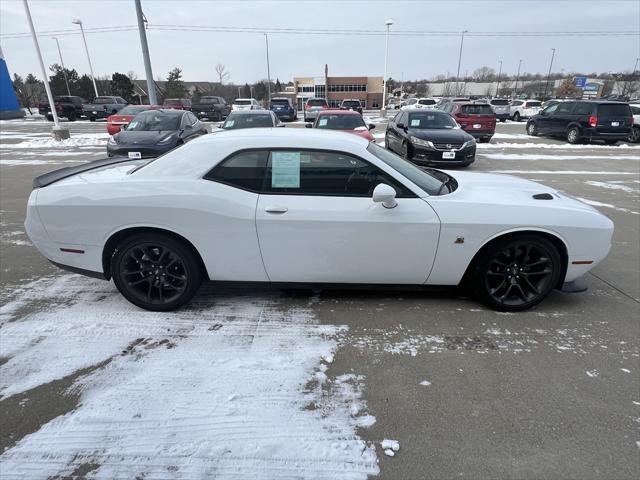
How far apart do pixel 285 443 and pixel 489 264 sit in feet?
7.00

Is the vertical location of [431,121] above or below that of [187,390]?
above

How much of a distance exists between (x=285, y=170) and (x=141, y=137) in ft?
23.2

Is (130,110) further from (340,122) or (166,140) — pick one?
(340,122)

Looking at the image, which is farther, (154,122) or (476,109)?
(476,109)

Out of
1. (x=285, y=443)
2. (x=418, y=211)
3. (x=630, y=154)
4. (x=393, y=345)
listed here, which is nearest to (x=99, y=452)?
(x=285, y=443)

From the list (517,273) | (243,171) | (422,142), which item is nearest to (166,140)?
(422,142)

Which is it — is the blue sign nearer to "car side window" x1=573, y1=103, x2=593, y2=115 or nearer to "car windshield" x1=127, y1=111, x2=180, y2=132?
"car side window" x1=573, y1=103, x2=593, y2=115

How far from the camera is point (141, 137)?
8.69m

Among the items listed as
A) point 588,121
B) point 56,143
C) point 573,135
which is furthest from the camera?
point 573,135

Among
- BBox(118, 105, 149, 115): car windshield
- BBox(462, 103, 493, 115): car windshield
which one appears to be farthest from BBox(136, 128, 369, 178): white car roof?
BBox(118, 105, 149, 115): car windshield

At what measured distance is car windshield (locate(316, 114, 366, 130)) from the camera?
10031 millimetres

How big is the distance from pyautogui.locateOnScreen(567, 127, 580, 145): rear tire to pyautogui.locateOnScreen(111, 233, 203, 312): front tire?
17.3m

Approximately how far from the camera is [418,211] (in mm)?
2938

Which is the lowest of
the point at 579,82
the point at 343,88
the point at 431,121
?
the point at 431,121
